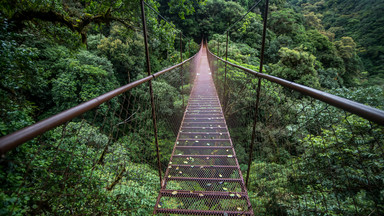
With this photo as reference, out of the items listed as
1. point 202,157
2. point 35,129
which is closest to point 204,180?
point 202,157

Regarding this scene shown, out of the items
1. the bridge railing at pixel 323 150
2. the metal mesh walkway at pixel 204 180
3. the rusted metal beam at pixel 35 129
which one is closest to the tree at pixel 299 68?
the bridge railing at pixel 323 150

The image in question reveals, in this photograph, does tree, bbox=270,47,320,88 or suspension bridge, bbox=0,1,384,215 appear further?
tree, bbox=270,47,320,88

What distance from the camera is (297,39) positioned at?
14195 millimetres

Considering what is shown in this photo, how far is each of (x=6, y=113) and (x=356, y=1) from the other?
3487 cm

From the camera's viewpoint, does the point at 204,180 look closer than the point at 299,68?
Yes

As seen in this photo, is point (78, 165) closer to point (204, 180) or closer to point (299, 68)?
point (204, 180)

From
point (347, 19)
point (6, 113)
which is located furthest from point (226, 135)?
point (347, 19)

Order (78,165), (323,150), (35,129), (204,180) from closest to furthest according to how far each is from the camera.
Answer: (35,129) → (323,150) → (204,180) → (78,165)

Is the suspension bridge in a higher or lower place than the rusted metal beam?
lower

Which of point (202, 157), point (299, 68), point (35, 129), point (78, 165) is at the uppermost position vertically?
point (35, 129)

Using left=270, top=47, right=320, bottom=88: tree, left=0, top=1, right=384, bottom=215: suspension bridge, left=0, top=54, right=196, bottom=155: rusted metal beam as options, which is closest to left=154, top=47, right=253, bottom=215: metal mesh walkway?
left=0, top=1, right=384, bottom=215: suspension bridge

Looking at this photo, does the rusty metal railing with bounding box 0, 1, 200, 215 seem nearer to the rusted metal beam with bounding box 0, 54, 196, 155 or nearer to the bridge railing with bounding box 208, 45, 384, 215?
the rusted metal beam with bounding box 0, 54, 196, 155

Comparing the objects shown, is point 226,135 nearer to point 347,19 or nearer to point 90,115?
point 90,115

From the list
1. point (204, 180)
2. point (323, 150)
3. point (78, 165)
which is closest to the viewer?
point (323, 150)
